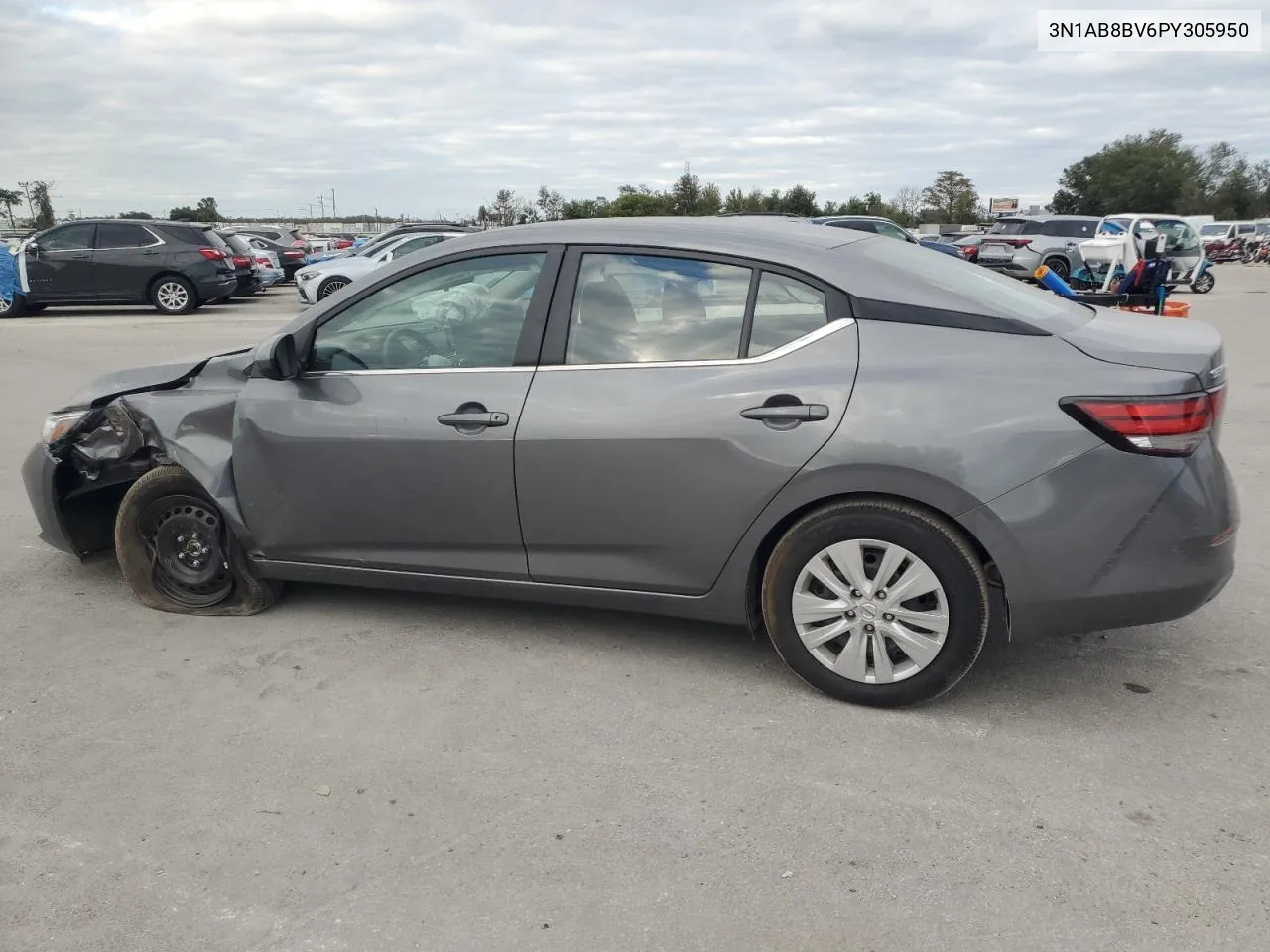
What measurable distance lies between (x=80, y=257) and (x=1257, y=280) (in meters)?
29.3

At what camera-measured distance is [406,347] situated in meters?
4.06

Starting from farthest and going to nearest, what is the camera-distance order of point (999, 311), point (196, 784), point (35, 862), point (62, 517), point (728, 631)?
point (62, 517)
point (728, 631)
point (999, 311)
point (196, 784)
point (35, 862)

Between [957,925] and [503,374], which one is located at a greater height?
[503,374]

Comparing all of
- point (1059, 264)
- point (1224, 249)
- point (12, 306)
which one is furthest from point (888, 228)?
point (1224, 249)

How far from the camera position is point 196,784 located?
315 centimetres

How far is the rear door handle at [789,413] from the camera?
3.38 metres

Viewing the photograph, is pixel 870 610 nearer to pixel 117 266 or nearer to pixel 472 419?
pixel 472 419

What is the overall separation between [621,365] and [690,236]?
1.76ft

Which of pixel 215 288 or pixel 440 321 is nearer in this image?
pixel 440 321

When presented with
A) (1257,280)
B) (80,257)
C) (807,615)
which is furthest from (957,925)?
(1257,280)

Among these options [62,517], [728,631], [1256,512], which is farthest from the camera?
[1256,512]

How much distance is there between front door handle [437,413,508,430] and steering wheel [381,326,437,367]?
31 centimetres

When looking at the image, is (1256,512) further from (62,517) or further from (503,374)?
(62,517)

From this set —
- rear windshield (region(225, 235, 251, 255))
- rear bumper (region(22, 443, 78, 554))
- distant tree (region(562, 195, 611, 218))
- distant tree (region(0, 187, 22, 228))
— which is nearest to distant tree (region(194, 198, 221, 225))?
distant tree (region(0, 187, 22, 228))
